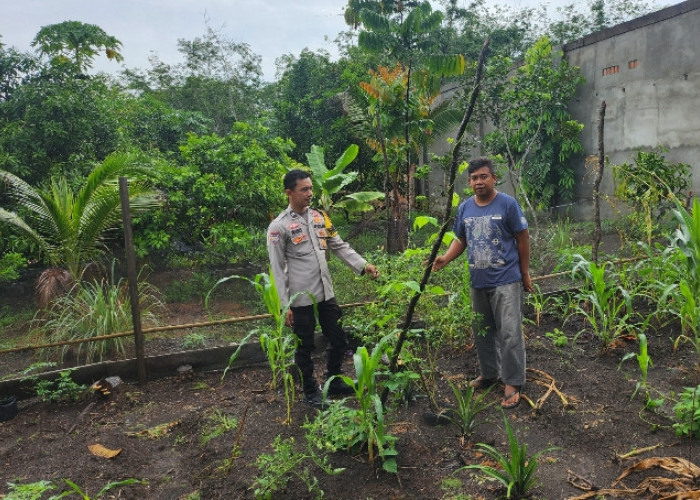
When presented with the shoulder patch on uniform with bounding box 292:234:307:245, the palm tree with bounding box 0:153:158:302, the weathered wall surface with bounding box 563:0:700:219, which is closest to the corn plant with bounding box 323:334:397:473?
the shoulder patch on uniform with bounding box 292:234:307:245

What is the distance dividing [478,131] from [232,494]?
36.0ft

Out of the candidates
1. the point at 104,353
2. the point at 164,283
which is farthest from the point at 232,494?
the point at 164,283

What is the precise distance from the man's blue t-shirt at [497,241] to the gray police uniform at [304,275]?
2.81ft

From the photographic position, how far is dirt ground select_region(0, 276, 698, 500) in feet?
8.96

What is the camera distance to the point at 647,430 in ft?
9.91

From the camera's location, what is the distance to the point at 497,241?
348 cm

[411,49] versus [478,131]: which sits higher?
[411,49]

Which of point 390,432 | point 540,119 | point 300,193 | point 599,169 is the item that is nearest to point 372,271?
point 300,193

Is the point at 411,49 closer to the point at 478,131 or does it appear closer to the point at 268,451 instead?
the point at 478,131

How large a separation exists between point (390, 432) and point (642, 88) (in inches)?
321

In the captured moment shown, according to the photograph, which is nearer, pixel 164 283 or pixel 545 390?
pixel 545 390

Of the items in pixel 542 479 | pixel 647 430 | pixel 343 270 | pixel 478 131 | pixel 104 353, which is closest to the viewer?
pixel 542 479

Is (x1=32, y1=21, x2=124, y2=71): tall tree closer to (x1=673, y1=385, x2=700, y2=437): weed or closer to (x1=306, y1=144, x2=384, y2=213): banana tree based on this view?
(x1=306, y1=144, x2=384, y2=213): banana tree

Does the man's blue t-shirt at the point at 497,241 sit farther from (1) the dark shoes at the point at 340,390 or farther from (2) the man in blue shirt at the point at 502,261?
(1) the dark shoes at the point at 340,390
